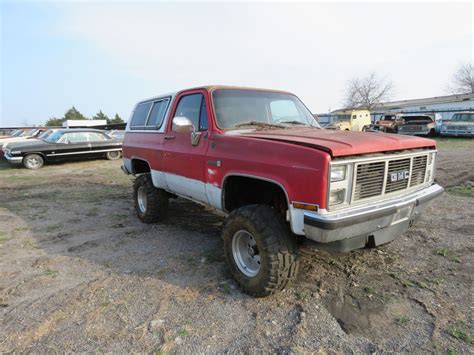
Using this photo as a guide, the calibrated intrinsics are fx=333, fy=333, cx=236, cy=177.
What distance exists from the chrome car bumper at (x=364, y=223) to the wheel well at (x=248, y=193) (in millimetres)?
753

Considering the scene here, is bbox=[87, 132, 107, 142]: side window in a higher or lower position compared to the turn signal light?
lower

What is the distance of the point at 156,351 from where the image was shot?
247cm

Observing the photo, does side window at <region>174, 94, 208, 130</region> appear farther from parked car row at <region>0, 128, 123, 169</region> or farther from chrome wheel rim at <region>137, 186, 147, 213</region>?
parked car row at <region>0, 128, 123, 169</region>

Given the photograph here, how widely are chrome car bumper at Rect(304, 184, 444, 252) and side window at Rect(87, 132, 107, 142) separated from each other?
1338cm

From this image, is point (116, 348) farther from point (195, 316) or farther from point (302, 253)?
point (302, 253)

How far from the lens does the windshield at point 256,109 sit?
12.7 ft

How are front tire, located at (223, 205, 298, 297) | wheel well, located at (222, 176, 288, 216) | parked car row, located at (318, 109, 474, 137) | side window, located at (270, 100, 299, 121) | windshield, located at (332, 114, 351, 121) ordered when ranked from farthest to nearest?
windshield, located at (332, 114, 351, 121)
parked car row, located at (318, 109, 474, 137)
side window, located at (270, 100, 299, 121)
wheel well, located at (222, 176, 288, 216)
front tire, located at (223, 205, 298, 297)

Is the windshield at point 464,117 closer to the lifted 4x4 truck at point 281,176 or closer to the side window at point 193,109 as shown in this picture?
the lifted 4x4 truck at point 281,176

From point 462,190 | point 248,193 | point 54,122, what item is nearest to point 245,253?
point 248,193

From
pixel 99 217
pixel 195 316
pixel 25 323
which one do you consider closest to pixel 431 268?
pixel 195 316

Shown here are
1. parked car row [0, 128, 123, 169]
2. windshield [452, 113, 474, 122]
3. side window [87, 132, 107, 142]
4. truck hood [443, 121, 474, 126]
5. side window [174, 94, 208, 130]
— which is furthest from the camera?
windshield [452, 113, 474, 122]

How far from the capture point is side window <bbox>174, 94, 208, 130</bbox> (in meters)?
3.97

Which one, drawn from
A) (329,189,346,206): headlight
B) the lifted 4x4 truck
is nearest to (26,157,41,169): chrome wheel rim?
the lifted 4x4 truck

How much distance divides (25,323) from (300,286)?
2.50m
